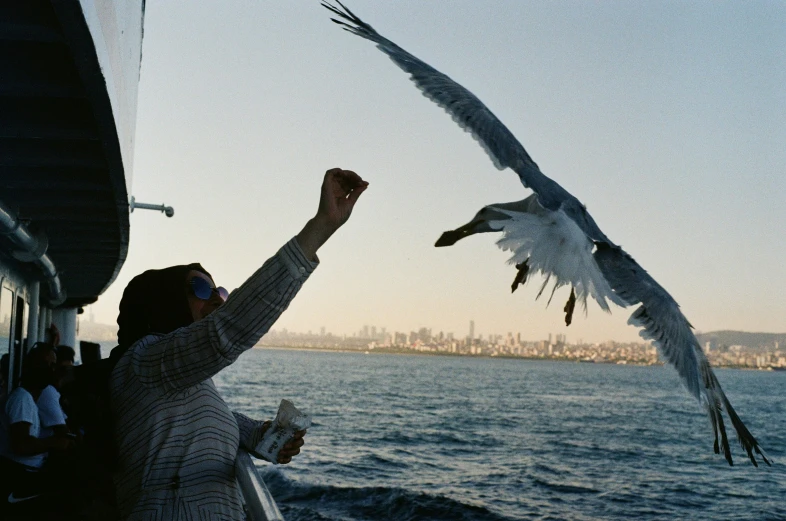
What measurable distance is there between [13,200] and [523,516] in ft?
37.7

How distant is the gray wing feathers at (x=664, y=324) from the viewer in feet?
14.6

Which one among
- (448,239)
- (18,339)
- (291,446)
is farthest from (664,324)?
(18,339)

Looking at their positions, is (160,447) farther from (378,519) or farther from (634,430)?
(634,430)

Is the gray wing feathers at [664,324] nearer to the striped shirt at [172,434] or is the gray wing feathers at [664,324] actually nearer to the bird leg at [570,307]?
the bird leg at [570,307]

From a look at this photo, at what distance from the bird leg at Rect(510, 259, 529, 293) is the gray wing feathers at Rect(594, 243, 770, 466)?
0.52 m

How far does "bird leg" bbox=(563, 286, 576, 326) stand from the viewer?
463 centimetres

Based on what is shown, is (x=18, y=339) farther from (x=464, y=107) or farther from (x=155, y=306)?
(x=155, y=306)

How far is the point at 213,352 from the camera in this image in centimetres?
156

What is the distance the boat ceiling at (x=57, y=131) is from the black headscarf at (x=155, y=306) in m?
0.86

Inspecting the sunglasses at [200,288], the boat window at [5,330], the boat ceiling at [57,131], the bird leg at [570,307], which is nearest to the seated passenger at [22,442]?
the boat ceiling at [57,131]

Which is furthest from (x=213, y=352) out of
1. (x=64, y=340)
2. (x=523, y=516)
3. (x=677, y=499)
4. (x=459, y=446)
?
(x=459, y=446)

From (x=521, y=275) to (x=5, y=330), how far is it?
5144mm

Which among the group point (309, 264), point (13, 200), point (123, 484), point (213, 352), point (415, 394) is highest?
point (13, 200)

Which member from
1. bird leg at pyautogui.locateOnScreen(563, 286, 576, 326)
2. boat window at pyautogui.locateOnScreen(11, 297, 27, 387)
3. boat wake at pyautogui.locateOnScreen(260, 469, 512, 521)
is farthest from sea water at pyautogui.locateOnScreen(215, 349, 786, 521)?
boat window at pyautogui.locateOnScreen(11, 297, 27, 387)
